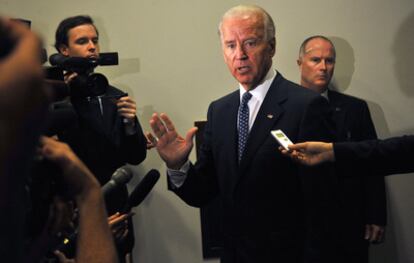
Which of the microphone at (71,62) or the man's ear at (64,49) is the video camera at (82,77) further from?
the man's ear at (64,49)

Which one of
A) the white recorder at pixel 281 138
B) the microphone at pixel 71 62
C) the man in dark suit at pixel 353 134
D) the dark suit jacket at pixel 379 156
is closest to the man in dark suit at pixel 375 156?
the dark suit jacket at pixel 379 156

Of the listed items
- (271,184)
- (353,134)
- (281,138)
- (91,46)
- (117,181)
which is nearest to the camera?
(117,181)

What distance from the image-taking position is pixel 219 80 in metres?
2.74

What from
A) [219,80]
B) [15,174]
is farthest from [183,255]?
[15,174]

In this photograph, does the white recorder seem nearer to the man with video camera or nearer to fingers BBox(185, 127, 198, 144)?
fingers BBox(185, 127, 198, 144)

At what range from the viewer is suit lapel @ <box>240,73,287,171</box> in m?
1.65

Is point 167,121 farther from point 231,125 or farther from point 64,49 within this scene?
point 64,49

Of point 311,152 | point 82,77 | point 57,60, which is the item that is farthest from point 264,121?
point 57,60

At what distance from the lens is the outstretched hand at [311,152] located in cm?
151

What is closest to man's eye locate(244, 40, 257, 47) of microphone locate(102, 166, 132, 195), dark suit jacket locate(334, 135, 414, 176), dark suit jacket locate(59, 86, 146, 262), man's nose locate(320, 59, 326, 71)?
dark suit jacket locate(334, 135, 414, 176)

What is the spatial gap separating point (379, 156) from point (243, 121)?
0.50m

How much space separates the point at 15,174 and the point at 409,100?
275cm

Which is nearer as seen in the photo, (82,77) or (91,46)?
(82,77)

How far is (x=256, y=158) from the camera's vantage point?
1642 millimetres
